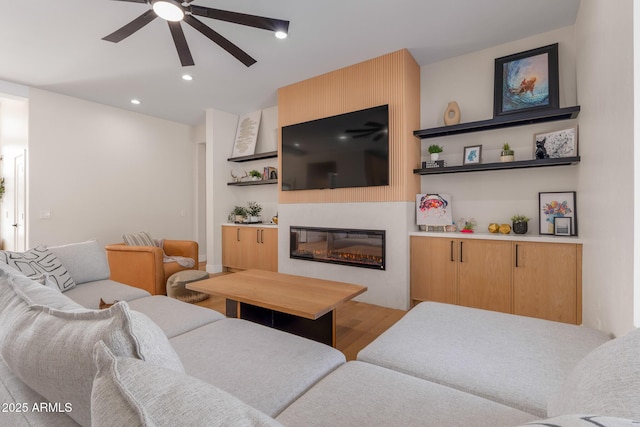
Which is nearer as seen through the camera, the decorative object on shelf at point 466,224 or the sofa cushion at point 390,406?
the sofa cushion at point 390,406

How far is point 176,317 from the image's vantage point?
5.51 ft

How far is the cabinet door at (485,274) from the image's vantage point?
109 inches

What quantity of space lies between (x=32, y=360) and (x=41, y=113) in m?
5.01

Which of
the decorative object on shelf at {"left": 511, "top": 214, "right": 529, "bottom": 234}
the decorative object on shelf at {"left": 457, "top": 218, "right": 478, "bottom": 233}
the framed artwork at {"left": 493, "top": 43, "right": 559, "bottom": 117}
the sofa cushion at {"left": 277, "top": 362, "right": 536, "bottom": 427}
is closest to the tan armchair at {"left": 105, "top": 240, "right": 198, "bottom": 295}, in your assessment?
the sofa cushion at {"left": 277, "top": 362, "right": 536, "bottom": 427}

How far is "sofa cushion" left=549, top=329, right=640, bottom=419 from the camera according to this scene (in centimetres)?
48

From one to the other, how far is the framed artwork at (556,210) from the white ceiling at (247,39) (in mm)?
1658

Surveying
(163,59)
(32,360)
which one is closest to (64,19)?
(163,59)

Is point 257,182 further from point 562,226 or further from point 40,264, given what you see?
point 562,226

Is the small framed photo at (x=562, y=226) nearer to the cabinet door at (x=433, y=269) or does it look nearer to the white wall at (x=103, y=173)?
the cabinet door at (x=433, y=269)

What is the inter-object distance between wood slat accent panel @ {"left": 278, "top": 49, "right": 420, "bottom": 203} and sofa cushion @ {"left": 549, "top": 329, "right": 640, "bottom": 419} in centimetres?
259

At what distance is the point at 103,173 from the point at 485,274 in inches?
222

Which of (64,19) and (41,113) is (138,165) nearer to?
(41,113)

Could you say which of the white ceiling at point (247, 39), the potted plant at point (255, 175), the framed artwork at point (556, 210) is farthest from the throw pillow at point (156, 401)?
the potted plant at point (255, 175)

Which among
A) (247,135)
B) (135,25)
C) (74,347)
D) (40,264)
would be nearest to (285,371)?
(74,347)
